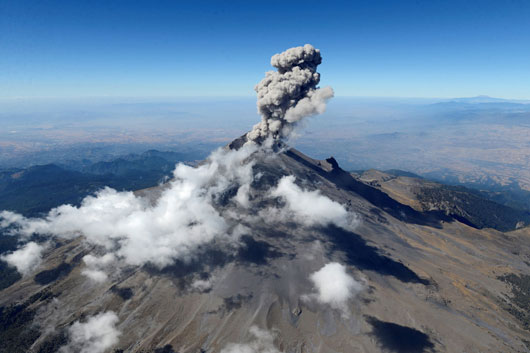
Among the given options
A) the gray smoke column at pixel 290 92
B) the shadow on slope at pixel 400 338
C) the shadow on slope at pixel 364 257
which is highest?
the gray smoke column at pixel 290 92

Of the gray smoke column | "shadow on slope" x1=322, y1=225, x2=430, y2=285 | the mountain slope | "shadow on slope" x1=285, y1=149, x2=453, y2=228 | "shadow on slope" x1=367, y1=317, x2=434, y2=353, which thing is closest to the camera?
"shadow on slope" x1=367, y1=317, x2=434, y2=353

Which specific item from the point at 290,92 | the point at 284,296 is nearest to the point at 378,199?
the point at 290,92

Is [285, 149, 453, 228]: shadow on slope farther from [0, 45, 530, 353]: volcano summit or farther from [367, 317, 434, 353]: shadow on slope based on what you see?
[367, 317, 434, 353]: shadow on slope

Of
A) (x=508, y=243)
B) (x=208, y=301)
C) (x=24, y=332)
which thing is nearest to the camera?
(x=24, y=332)

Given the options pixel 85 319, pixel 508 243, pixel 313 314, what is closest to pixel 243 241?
pixel 313 314

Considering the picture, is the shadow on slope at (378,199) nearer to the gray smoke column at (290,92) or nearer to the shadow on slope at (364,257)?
the gray smoke column at (290,92)

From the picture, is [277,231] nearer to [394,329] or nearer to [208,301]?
[208,301]

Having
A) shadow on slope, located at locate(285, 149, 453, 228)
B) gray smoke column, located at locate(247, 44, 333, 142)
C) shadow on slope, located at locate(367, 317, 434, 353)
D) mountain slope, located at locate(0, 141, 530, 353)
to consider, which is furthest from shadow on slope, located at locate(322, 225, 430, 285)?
gray smoke column, located at locate(247, 44, 333, 142)

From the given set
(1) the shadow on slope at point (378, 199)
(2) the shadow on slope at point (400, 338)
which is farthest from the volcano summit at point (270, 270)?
(1) the shadow on slope at point (378, 199)

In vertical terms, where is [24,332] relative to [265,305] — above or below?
below
